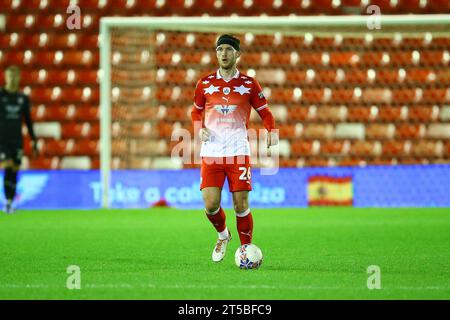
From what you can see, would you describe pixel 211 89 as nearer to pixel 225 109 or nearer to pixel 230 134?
pixel 225 109

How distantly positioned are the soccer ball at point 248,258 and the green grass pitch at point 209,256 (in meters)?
0.08

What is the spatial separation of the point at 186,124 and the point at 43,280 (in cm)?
1016

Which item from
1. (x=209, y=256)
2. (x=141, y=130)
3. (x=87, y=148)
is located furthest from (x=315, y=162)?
(x=209, y=256)

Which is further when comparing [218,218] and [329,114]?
[329,114]

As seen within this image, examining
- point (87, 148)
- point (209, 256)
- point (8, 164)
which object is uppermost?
point (87, 148)

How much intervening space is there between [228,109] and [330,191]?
787cm

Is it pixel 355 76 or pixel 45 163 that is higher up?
pixel 355 76

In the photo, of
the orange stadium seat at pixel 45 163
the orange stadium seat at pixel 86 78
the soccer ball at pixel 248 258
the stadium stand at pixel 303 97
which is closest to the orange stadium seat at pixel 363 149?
the stadium stand at pixel 303 97

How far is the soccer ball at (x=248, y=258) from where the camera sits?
23.0ft

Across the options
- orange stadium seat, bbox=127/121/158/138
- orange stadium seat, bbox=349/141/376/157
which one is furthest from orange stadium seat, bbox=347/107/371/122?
orange stadium seat, bbox=127/121/158/138

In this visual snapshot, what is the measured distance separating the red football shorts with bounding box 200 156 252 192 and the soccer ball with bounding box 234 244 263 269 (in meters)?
0.44

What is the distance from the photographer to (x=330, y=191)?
15.0m

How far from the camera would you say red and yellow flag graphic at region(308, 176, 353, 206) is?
48.7ft

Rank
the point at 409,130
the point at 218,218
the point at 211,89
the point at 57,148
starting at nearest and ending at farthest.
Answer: the point at 211,89 → the point at 218,218 → the point at 409,130 → the point at 57,148
